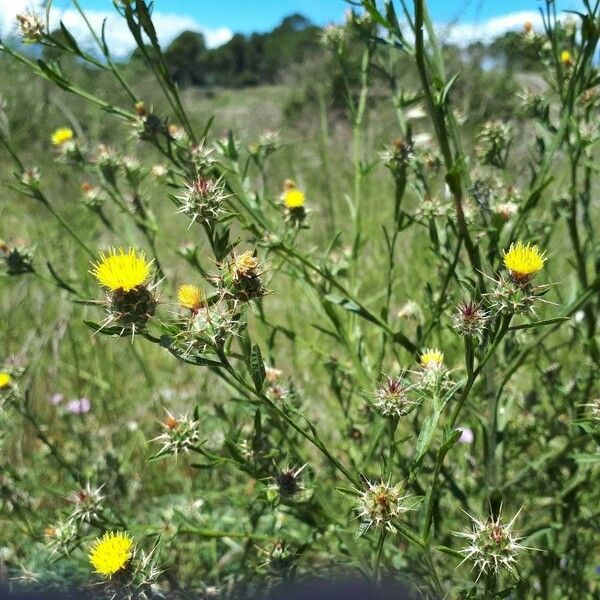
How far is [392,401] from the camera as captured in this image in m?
1.48

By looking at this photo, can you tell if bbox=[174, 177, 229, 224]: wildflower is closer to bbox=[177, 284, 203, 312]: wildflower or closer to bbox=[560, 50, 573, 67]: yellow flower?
bbox=[177, 284, 203, 312]: wildflower

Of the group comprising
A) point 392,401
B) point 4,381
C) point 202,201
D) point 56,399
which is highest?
point 202,201

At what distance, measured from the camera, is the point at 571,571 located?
220 centimetres

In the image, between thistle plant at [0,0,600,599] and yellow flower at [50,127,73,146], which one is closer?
thistle plant at [0,0,600,599]

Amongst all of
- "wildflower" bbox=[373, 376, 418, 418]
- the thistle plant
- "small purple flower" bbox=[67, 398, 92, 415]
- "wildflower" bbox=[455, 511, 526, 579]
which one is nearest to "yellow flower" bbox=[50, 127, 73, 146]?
the thistle plant

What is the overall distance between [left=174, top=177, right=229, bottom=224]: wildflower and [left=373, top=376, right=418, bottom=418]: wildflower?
0.50 m

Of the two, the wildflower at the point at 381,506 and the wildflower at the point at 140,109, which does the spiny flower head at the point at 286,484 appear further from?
the wildflower at the point at 140,109

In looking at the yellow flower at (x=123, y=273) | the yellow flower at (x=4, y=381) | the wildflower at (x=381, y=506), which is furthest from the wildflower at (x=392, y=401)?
the yellow flower at (x=4, y=381)

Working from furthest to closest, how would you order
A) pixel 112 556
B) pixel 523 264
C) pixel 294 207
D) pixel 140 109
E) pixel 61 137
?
pixel 61 137, pixel 294 207, pixel 140 109, pixel 112 556, pixel 523 264

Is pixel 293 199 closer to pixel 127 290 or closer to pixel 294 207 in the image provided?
pixel 294 207

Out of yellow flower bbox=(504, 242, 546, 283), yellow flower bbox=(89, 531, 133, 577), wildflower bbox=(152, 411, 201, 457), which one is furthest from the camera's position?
wildflower bbox=(152, 411, 201, 457)

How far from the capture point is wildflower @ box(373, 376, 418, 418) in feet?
4.85

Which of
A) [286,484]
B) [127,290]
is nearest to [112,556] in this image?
[286,484]

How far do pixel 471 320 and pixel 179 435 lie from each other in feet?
2.46
